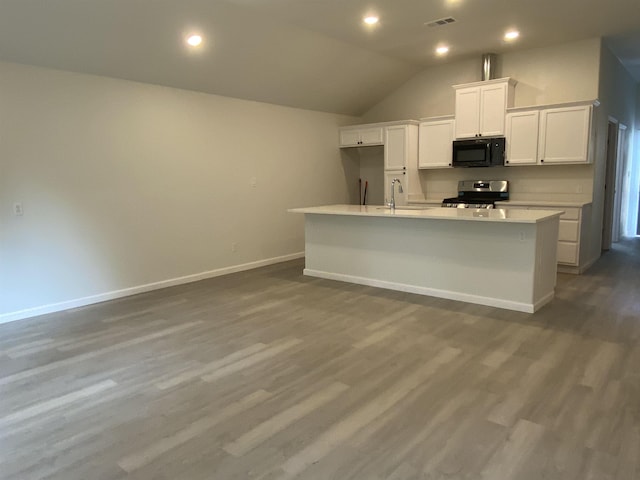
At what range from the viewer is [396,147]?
23.4 feet

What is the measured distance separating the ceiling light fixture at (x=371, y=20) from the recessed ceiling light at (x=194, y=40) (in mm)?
1743

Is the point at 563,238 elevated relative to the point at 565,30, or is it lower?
lower

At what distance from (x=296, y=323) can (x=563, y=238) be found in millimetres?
3727

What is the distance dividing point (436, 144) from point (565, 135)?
1742 millimetres

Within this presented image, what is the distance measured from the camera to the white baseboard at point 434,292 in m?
4.29

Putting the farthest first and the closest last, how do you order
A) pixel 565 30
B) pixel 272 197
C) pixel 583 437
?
1. pixel 272 197
2. pixel 565 30
3. pixel 583 437

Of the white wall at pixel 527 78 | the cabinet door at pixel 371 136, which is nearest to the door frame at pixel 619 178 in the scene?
the white wall at pixel 527 78

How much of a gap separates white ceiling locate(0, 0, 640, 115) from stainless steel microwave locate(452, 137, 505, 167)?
122 centimetres

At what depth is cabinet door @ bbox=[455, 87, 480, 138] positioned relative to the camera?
6336 millimetres

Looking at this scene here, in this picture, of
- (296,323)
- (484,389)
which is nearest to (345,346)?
(296,323)

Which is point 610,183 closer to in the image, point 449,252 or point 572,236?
point 572,236

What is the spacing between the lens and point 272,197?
679 centimetres

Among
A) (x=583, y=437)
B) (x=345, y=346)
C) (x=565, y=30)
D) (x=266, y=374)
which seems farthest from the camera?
(x=565, y=30)

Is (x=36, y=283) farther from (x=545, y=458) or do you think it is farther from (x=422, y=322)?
(x=545, y=458)
